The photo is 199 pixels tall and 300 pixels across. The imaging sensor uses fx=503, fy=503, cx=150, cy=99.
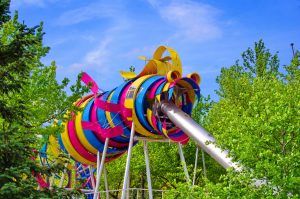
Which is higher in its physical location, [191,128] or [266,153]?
[191,128]

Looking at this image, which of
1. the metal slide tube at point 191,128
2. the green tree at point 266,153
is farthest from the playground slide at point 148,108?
the green tree at point 266,153

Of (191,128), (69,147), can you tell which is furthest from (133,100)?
(69,147)

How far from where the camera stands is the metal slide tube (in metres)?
16.0

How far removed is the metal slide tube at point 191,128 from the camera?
630 inches

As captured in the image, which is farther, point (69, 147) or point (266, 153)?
point (69, 147)

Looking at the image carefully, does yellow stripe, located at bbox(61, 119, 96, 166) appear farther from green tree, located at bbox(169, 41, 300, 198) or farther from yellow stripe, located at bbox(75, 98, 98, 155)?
green tree, located at bbox(169, 41, 300, 198)

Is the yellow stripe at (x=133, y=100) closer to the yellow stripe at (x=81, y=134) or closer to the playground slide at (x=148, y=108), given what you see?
the playground slide at (x=148, y=108)

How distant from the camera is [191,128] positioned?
57.0ft

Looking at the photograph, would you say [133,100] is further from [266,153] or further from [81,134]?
[266,153]

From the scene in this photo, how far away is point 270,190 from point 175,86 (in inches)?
381

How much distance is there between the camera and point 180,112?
1817 cm

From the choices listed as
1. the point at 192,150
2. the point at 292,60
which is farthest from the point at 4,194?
the point at 292,60

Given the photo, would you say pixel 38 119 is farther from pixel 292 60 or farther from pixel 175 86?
pixel 292 60

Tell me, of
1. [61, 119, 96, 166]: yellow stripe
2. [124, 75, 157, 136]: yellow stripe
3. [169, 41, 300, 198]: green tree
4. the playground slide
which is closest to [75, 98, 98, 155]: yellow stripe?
the playground slide
